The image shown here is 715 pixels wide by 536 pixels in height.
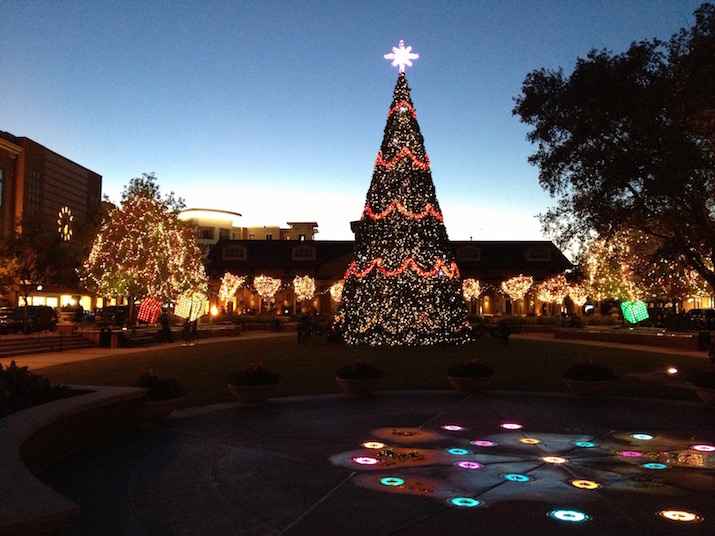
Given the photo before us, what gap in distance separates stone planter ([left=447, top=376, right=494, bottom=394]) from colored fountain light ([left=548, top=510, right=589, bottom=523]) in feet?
25.2

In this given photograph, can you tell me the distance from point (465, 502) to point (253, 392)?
6.75 meters

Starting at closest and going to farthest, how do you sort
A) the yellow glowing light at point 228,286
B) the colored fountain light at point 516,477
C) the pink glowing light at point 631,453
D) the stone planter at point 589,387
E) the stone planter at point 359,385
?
1. the colored fountain light at point 516,477
2. the pink glowing light at point 631,453
3. the stone planter at point 589,387
4. the stone planter at point 359,385
5. the yellow glowing light at point 228,286

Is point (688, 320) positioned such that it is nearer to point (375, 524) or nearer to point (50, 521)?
point (375, 524)

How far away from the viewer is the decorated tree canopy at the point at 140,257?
1411 inches

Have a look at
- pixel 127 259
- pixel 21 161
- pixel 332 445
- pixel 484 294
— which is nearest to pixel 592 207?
pixel 332 445

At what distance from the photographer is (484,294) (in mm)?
59594

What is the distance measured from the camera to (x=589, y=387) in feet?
42.8

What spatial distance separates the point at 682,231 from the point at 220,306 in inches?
1963

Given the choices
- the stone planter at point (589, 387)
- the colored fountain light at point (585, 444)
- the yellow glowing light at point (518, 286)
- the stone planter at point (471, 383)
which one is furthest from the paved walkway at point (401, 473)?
the yellow glowing light at point (518, 286)

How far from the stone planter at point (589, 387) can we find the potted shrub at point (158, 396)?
8160 millimetres

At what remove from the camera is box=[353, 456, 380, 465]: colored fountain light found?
7.79 m

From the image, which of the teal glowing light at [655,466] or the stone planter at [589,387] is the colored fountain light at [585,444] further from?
the stone planter at [589,387]

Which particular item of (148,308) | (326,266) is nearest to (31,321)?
(148,308)

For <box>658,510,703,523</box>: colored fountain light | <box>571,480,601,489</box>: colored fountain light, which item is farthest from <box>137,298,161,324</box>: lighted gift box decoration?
<box>658,510,703,523</box>: colored fountain light
